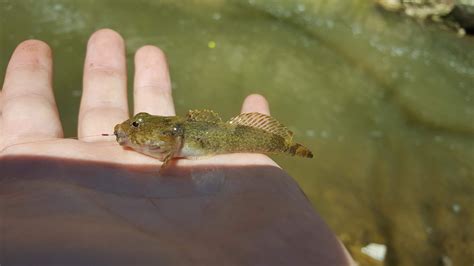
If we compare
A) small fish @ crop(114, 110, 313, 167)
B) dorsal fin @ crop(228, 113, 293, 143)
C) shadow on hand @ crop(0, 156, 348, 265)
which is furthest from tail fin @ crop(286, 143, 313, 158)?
shadow on hand @ crop(0, 156, 348, 265)

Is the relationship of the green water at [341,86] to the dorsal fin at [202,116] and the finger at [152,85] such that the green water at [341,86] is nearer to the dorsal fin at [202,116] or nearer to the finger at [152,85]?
the finger at [152,85]

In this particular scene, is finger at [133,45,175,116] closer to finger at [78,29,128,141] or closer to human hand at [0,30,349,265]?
human hand at [0,30,349,265]

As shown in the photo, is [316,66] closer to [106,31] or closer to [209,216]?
[106,31]

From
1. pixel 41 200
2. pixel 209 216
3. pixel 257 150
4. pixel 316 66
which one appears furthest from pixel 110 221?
pixel 316 66

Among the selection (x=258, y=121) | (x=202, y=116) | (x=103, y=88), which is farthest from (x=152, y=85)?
(x=258, y=121)

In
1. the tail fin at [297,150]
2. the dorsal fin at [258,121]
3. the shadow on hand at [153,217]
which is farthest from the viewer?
the tail fin at [297,150]

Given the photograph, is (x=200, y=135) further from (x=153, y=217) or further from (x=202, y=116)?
(x=153, y=217)

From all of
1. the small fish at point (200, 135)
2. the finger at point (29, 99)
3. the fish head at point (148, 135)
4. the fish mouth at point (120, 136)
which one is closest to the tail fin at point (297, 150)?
the small fish at point (200, 135)
